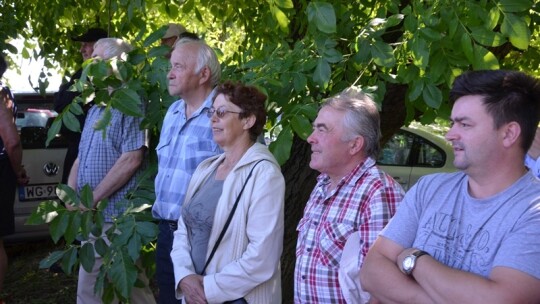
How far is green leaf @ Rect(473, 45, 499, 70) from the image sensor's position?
11.2ft

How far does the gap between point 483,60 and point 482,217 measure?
1.20 metres

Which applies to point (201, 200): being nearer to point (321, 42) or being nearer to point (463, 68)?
point (321, 42)

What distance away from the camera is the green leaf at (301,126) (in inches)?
145

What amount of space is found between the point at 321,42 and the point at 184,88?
0.69 metres

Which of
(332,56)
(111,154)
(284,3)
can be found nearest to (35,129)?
(111,154)

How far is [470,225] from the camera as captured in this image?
242 cm

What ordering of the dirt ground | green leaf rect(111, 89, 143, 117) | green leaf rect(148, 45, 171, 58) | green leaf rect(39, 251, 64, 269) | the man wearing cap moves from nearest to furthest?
green leaf rect(111, 89, 143, 117)
green leaf rect(39, 251, 64, 269)
green leaf rect(148, 45, 171, 58)
the man wearing cap
the dirt ground

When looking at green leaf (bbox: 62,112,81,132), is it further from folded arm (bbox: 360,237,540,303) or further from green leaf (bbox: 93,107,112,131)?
folded arm (bbox: 360,237,540,303)

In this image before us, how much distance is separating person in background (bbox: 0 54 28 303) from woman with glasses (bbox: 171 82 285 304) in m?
2.10

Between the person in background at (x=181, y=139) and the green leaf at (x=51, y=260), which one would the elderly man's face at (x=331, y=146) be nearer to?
the person in background at (x=181, y=139)

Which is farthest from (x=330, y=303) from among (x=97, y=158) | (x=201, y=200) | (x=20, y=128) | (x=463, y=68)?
(x=20, y=128)

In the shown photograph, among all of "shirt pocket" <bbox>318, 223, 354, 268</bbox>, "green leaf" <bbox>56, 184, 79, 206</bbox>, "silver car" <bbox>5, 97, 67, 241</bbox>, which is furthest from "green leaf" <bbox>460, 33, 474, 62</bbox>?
"silver car" <bbox>5, 97, 67, 241</bbox>

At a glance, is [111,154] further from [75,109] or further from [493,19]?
[493,19]

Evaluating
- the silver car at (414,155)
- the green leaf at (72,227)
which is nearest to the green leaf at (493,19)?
the green leaf at (72,227)
